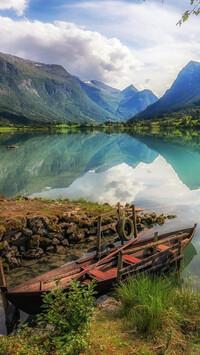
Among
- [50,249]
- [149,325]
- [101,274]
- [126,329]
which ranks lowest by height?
[50,249]

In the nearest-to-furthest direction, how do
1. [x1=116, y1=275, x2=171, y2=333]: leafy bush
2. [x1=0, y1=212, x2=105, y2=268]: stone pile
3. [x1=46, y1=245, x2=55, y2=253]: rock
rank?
[x1=116, y1=275, x2=171, y2=333]: leafy bush < [x1=0, y1=212, x2=105, y2=268]: stone pile < [x1=46, y1=245, x2=55, y2=253]: rock

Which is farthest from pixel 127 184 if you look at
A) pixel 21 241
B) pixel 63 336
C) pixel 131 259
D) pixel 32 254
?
pixel 63 336

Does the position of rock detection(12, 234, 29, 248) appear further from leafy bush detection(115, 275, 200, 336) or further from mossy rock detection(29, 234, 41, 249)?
leafy bush detection(115, 275, 200, 336)

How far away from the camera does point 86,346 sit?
23.5 ft

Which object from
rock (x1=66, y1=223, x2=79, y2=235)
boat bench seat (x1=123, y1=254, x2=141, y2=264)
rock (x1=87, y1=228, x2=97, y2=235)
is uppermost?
boat bench seat (x1=123, y1=254, x2=141, y2=264)

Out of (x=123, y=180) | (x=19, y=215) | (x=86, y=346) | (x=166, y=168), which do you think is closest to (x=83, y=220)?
(x=19, y=215)


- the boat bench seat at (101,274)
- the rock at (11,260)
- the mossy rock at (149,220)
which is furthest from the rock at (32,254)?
the mossy rock at (149,220)

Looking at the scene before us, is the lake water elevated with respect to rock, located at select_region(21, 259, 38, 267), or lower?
elevated

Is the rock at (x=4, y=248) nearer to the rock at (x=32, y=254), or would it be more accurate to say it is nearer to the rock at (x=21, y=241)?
the rock at (x=21, y=241)

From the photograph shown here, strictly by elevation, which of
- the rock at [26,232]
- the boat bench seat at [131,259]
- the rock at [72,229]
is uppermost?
the rock at [26,232]

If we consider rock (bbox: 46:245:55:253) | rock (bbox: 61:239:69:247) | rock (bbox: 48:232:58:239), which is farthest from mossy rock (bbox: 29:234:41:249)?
rock (bbox: 61:239:69:247)

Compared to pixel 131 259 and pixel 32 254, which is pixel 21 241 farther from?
pixel 131 259

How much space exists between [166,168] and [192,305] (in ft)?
152

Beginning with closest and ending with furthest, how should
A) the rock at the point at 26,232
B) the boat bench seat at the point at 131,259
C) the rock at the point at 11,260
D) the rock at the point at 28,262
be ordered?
the boat bench seat at the point at 131,259, the rock at the point at 11,260, the rock at the point at 28,262, the rock at the point at 26,232
